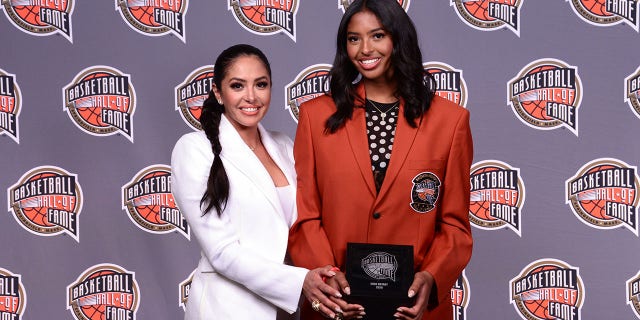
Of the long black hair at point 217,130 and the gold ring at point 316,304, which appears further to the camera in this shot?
the long black hair at point 217,130

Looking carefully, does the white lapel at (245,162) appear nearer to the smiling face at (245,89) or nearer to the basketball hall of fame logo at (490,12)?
the smiling face at (245,89)

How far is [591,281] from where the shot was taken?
10.1 feet

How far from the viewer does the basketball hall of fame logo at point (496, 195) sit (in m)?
3.08

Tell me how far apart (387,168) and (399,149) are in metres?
0.06

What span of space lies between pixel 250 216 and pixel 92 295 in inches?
57.3

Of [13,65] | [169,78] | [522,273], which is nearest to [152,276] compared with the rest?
[169,78]

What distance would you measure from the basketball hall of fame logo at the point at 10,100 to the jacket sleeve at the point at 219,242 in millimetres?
1340

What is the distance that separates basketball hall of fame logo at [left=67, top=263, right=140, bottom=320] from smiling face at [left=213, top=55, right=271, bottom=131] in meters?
1.32

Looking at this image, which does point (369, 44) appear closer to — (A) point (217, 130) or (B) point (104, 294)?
(A) point (217, 130)

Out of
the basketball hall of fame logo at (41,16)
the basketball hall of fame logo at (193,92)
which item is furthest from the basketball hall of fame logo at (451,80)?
the basketball hall of fame logo at (41,16)

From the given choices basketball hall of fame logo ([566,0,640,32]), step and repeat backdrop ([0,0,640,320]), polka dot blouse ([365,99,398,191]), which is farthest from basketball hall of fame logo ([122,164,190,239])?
Answer: basketball hall of fame logo ([566,0,640,32])

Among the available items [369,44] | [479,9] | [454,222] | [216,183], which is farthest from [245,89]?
[479,9]

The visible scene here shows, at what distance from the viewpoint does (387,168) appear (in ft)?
6.31

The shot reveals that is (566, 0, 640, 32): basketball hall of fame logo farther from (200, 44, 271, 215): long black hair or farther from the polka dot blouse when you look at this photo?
(200, 44, 271, 215): long black hair
